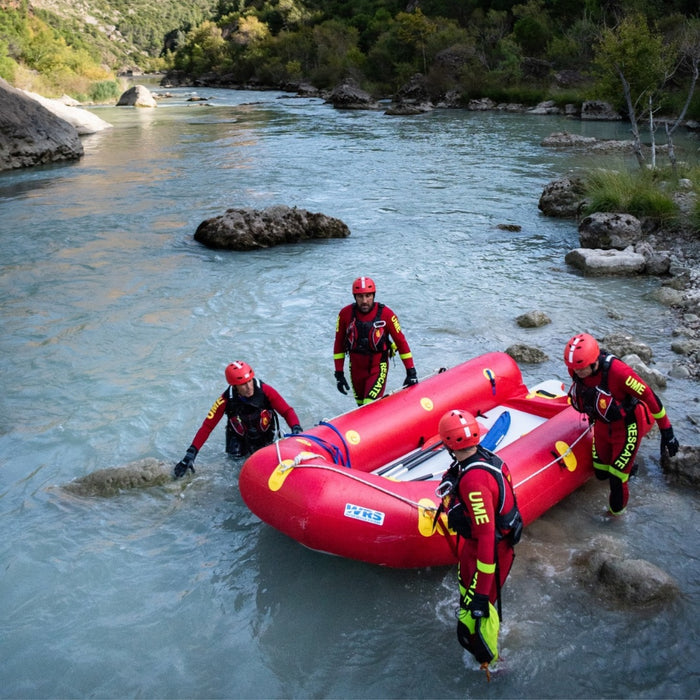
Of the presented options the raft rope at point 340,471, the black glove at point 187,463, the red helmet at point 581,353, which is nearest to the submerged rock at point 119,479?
the black glove at point 187,463

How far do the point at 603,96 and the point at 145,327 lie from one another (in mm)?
12532

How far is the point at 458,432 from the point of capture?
3.60 metres

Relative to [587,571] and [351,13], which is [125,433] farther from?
[351,13]

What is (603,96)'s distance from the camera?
632 inches

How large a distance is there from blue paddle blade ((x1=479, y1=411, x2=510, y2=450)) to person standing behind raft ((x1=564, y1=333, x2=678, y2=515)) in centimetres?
87

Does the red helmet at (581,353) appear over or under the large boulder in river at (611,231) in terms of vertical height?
over

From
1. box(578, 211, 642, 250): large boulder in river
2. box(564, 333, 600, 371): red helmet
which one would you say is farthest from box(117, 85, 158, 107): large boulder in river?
box(564, 333, 600, 371): red helmet

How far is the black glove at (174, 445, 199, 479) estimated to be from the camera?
5.50 meters

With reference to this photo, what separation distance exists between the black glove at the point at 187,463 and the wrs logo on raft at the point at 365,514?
5.53ft

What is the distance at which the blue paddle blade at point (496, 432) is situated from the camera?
5.64 metres

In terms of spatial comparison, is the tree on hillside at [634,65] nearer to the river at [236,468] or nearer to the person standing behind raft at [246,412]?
the river at [236,468]

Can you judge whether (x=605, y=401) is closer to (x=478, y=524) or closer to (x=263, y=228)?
(x=478, y=524)

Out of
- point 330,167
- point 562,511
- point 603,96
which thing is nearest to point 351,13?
point 330,167

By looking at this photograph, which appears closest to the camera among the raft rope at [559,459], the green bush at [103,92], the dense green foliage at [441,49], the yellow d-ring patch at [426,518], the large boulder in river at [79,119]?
the yellow d-ring patch at [426,518]
